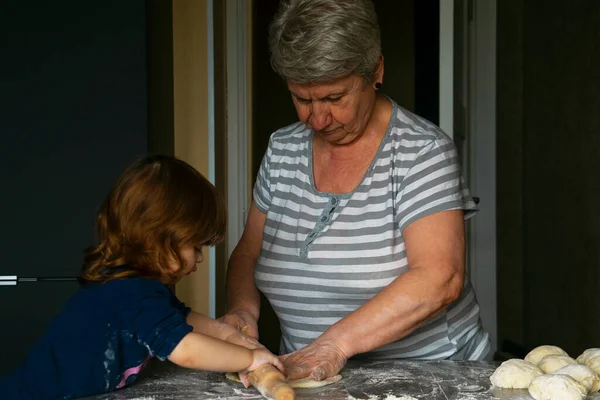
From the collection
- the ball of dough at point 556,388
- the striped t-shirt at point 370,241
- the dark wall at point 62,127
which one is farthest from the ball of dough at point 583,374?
the dark wall at point 62,127

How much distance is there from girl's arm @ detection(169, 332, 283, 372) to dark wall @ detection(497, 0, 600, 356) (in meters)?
2.43

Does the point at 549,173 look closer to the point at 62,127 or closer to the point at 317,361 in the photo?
the point at 62,127

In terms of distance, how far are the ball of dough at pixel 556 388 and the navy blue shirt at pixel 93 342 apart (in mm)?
612

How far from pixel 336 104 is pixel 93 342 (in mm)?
706

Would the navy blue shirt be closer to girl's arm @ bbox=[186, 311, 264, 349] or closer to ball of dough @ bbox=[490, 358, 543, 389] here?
girl's arm @ bbox=[186, 311, 264, 349]

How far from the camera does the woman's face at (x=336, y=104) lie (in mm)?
1651

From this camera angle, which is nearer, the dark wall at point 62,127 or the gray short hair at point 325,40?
the gray short hair at point 325,40

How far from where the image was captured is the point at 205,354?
133cm

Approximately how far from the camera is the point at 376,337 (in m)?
1.54

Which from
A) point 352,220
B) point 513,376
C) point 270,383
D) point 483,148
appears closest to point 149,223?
point 270,383

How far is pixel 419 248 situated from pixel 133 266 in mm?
575

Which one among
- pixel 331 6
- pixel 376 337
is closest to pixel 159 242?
pixel 376 337

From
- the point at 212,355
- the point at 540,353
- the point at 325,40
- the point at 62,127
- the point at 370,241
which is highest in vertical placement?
the point at 325,40

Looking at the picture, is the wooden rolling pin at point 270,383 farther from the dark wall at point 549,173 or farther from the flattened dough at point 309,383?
the dark wall at point 549,173
